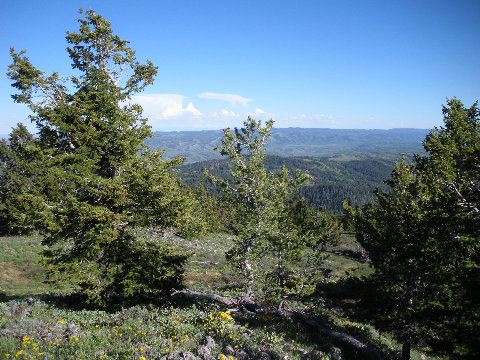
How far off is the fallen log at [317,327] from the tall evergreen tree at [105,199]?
244 centimetres

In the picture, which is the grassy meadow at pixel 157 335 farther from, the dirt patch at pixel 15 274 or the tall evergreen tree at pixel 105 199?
the dirt patch at pixel 15 274

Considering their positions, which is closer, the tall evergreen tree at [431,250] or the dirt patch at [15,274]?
the tall evergreen tree at [431,250]

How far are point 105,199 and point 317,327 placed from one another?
9.51 metres

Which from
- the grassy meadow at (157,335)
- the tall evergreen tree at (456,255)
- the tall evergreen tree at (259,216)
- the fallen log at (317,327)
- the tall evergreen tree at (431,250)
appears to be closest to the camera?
the grassy meadow at (157,335)

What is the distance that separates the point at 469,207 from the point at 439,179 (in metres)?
1.13

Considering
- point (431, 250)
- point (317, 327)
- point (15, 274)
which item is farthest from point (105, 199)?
point (15, 274)

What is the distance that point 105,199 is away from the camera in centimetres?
1048

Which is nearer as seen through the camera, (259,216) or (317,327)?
(317,327)

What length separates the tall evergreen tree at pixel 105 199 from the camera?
31.5ft

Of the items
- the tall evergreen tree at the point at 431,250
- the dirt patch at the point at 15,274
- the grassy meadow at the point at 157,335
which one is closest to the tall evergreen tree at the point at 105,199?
the grassy meadow at the point at 157,335

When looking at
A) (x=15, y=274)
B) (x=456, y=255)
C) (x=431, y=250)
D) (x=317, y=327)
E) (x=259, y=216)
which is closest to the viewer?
(x=456, y=255)

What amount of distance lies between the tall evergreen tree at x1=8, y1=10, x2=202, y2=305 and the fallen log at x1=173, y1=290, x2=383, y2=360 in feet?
8.00

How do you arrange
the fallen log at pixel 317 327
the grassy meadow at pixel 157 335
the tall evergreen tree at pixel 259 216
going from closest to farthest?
the grassy meadow at pixel 157 335, the fallen log at pixel 317 327, the tall evergreen tree at pixel 259 216

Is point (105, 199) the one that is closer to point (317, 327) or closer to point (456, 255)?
point (317, 327)
